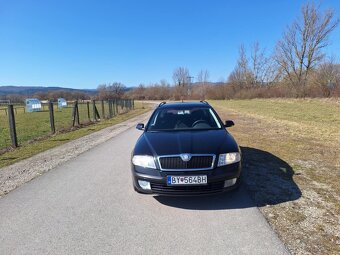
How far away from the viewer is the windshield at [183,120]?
582cm

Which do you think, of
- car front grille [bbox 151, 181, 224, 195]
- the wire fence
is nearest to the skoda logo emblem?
car front grille [bbox 151, 181, 224, 195]

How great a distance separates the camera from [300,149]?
8.58 m

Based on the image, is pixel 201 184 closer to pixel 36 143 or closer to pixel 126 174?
pixel 126 174

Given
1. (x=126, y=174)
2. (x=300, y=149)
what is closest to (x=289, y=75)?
(x=300, y=149)

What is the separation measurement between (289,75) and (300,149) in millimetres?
52155

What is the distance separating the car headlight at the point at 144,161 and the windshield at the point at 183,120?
1.28 metres

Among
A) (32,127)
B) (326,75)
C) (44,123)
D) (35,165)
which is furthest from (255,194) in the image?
(326,75)

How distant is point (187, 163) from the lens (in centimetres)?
421

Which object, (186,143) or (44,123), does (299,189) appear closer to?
(186,143)

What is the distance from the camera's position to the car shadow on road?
4.43 m

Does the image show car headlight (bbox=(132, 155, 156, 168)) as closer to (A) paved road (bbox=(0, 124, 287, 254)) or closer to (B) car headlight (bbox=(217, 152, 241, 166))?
(A) paved road (bbox=(0, 124, 287, 254))

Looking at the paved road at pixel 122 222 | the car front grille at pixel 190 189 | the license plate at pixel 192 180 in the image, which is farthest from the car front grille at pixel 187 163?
the paved road at pixel 122 222

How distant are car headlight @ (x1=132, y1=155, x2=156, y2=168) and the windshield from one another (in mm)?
1285

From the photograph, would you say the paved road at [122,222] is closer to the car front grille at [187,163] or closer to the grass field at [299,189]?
the grass field at [299,189]
